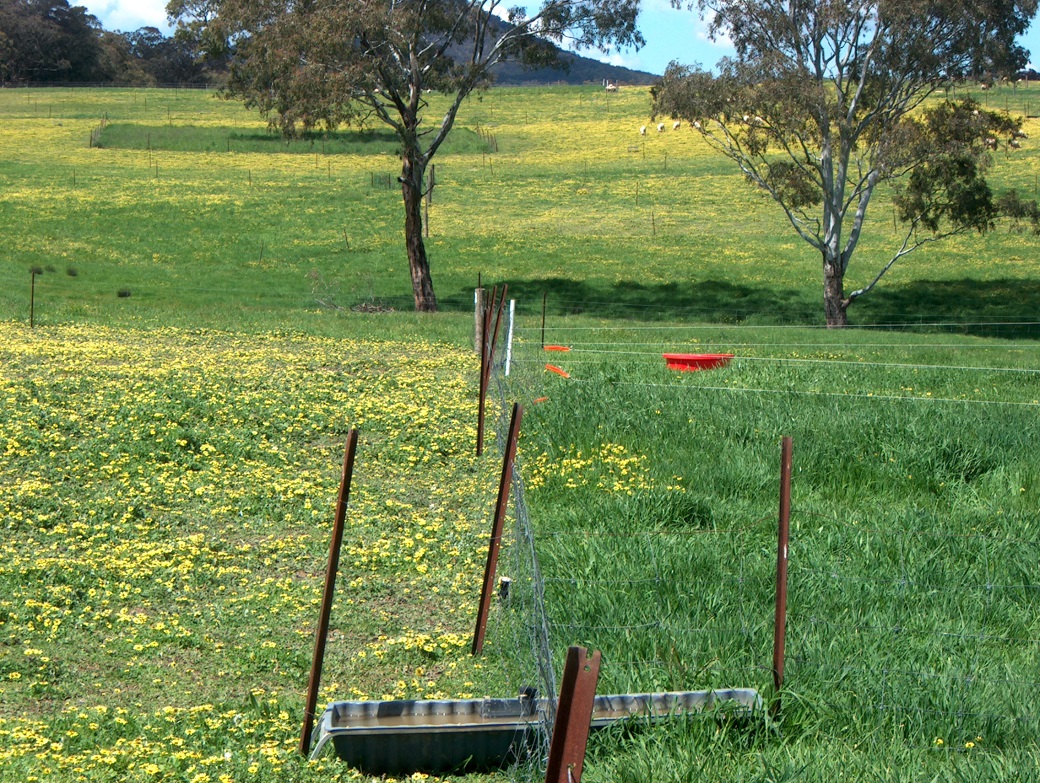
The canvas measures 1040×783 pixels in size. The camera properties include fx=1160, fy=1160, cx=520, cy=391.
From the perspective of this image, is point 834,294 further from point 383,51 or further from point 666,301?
point 383,51

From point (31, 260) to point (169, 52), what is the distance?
318ft

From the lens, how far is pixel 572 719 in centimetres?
330

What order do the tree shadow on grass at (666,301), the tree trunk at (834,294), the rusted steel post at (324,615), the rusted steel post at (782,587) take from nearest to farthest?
the rusted steel post at (324,615), the rusted steel post at (782,587), the tree shadow on grass at (666,301), the tree trunk at (834,294)

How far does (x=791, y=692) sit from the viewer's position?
5691 millimetres

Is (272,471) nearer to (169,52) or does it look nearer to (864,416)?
(864,416)

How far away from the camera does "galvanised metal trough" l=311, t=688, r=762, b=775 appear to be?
5422 millimetres

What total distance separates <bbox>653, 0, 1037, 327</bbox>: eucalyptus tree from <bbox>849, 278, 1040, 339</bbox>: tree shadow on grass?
2.63 m

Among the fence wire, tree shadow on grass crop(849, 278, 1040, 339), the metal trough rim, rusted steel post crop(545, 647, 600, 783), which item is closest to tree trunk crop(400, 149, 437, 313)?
tree shadow on grass crop(849, 278, 1040, 339)

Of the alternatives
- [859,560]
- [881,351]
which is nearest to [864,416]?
[859,560]

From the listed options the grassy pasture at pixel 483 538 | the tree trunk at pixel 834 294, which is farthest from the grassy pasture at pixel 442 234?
the grassy pasture at pixel 483 538

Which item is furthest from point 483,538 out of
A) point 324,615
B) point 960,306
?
point 960,306

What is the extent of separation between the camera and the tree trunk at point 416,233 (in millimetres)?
33750

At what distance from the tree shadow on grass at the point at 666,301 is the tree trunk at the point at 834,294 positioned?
94 cm

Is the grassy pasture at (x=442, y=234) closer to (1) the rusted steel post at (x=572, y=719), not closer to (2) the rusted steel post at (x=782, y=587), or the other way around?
(2) the rusted steel post at (x=782, y=587)
